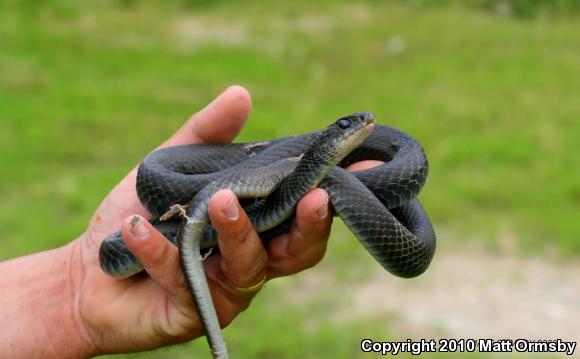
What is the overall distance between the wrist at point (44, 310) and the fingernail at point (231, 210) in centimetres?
111

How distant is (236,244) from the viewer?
329 centimetres

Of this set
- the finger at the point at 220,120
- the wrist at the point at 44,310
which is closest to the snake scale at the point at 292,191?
the finger at the point at 220,120

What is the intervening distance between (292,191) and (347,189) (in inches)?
8.5

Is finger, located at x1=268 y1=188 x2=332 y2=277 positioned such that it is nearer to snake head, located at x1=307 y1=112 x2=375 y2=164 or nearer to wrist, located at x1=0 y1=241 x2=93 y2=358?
snake head, located at x1=307 y1=112 x2=375 y2=164

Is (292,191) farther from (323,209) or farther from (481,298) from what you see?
(481,298)

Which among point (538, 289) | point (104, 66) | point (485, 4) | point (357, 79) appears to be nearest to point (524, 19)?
point (485, 4)

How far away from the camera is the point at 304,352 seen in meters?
6.29

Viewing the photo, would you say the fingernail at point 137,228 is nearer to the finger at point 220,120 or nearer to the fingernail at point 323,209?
the fingernail at point 323,209

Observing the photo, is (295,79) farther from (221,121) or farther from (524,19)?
(221,121)

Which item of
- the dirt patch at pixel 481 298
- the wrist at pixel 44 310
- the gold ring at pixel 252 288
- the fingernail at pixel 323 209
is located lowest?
the dirt patch at pixel 481 298

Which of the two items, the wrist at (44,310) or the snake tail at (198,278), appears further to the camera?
the wrist at (44,310)

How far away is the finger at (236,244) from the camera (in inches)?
123
